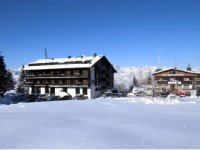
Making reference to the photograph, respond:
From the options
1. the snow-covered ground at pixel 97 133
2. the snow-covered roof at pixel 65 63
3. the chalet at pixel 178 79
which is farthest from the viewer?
the chalet at pixel 178 79

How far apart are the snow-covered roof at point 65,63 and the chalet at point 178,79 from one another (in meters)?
20.6

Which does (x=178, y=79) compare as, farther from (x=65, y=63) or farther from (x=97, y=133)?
(x=97, y=133)

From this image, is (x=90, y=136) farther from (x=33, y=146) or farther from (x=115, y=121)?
(x=115, y=121)

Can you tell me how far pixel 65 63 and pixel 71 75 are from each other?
4291 mm

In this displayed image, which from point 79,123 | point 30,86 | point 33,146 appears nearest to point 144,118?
point 79,123

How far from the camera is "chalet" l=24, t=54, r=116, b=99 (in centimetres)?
6419

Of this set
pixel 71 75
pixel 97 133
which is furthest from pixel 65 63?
pixel 97 133

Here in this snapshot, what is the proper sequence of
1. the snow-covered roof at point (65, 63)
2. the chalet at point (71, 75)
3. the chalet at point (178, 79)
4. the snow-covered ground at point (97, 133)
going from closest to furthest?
the snow-covered ground at point (97, 133)
the chalet at point (71, 75)
the snow-covered roof at point (65, 63)
the chalet at point (178, 79)

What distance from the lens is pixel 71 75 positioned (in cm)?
6562

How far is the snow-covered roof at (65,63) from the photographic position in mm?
64875

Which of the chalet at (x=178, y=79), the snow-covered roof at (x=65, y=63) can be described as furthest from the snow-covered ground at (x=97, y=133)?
the chalet at (x=178, y=79)

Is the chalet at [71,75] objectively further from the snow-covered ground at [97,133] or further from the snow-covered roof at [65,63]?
the snow-covered ground at [97,133]

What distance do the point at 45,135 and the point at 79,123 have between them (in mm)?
3214

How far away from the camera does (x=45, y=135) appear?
12.8 metres
